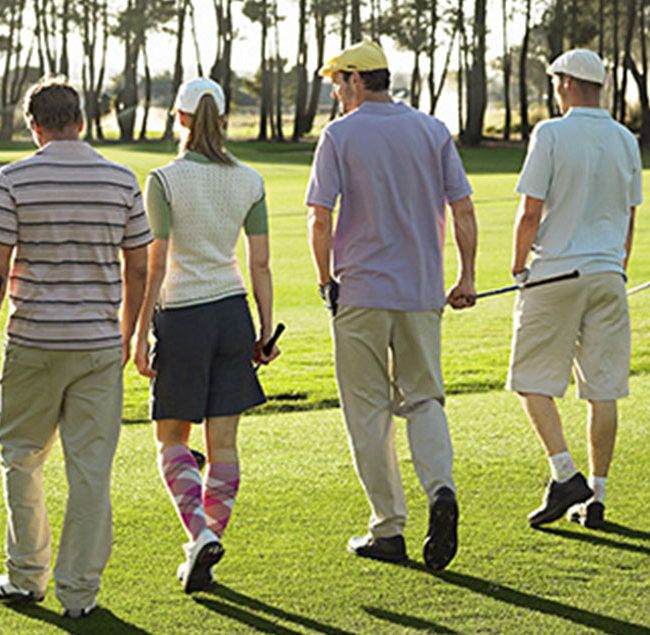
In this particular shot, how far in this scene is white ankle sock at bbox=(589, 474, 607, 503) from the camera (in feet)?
23.6

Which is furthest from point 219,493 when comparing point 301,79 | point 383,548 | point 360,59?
point 301,79

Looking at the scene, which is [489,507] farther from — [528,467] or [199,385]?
[199,385]

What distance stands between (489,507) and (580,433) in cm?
219

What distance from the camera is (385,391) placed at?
21.8 feet

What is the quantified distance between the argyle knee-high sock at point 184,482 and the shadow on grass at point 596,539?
5.40 feet

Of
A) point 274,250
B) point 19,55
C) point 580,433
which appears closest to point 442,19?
point 19,55

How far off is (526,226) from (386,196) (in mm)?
846

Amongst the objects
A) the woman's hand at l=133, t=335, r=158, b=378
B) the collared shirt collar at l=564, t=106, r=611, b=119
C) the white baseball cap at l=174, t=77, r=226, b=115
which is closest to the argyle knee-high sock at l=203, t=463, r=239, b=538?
the woman's hand at l=133, t=335, r=158, b=378

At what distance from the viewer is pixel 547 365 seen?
281 inches

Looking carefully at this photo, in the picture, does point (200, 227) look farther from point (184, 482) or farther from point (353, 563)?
point (353, 563)

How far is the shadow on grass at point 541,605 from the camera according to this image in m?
5.44

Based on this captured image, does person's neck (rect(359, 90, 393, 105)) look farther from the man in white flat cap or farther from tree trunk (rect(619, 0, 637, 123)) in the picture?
tree trunk (rect(619, 0, 637, 123))

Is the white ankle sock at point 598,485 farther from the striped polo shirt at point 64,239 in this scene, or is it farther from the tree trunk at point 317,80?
the tree trunk at point 317,80

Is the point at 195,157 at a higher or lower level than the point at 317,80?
higher
